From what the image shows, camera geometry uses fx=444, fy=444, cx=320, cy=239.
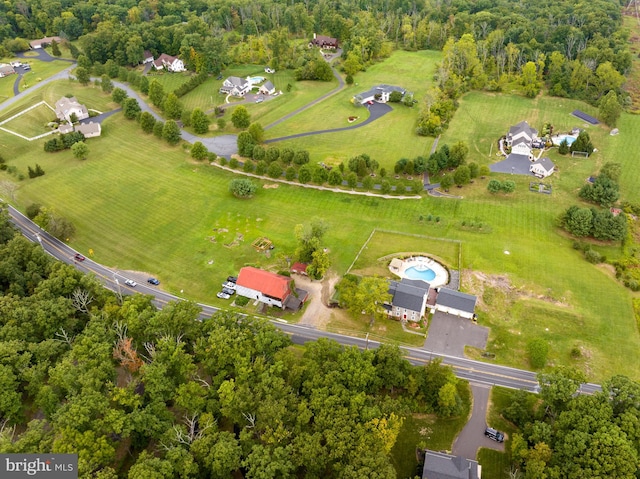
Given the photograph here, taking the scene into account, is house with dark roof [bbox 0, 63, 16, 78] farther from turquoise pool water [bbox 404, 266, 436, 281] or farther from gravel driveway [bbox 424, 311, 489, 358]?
gravel driveway [bbox 424, 311, 489, 358]

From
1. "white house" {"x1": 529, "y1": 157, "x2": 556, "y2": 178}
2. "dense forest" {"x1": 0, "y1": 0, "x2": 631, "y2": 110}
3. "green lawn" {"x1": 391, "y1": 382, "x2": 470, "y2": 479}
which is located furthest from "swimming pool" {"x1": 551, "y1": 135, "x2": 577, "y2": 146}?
"green lawn" {"x1": 391, "y1": 382, "x2": 470, "y2": 479}

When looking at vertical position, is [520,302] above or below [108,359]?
below

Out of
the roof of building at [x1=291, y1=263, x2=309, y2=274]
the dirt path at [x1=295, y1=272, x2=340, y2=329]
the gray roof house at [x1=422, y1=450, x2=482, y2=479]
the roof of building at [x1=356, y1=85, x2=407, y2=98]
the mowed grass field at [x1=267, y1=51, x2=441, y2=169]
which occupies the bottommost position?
the dirt path at [x1=295, y1=272, x2=340, y2=329]

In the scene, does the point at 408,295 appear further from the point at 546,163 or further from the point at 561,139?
Answer: the point at 561,139

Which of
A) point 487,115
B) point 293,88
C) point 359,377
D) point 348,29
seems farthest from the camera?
point 348,29

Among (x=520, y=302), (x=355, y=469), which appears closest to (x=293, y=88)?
(x=520, y=302)

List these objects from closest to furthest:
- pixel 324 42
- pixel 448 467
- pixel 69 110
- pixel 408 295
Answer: pixel 448 467, pixel 408 295, pixel 69 110, pixel 324 42

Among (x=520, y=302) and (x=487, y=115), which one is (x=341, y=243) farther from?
(x=487, y=115)

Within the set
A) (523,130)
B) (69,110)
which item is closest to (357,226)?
(523,130)
